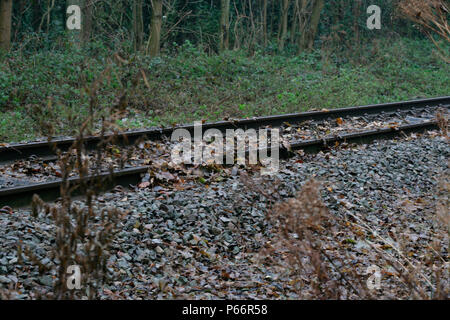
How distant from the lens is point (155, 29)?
51.5 ft

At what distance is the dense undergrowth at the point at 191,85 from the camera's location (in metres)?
11.1

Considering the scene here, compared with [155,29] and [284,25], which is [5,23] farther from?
[284,25]

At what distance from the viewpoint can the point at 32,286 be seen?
4133mm

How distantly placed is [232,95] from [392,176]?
6601 mm

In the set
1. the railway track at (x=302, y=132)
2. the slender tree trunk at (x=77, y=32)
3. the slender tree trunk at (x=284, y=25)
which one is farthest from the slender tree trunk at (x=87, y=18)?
the railway track at (x=302, y=132)

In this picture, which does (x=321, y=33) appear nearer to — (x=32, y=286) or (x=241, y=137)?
(x=241, y=137)

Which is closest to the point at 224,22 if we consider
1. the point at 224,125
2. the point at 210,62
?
the point at 210,62

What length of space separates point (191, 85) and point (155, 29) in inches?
119

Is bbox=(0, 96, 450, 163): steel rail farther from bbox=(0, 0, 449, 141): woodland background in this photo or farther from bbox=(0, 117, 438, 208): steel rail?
bbox=(0, 117, 438, 208): steel rail

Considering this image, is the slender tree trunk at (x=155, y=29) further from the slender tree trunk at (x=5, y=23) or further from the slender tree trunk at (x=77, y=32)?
the slender tree trunk at (x=5, y=23)

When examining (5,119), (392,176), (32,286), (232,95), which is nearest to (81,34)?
(232,95)

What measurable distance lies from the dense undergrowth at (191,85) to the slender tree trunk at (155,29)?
0.60 m

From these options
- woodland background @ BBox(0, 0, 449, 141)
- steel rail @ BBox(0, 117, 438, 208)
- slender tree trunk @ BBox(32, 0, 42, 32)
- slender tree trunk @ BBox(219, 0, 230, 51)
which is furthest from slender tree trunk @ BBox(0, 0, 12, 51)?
steel rail @ BBox(0, 117, 438, 208)

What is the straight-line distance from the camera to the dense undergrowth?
1108 cm
